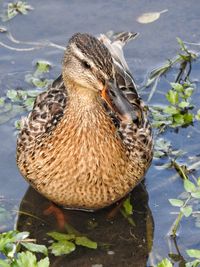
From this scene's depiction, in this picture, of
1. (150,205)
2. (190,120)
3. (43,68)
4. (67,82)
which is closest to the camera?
(67,82)

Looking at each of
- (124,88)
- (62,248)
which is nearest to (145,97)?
(124,88)

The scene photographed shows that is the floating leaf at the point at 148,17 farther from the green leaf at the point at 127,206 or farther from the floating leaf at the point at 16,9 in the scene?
the green leaf at the point at 127,206

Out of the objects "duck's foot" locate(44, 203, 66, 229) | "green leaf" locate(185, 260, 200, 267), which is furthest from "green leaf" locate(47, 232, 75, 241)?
"green leaf" locate(185, 260, 200, 267)

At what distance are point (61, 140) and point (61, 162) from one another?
14 cm

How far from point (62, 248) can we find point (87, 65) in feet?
4.13

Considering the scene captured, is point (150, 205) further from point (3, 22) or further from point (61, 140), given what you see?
point (3, 22)

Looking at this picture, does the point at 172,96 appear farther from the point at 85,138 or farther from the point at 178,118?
the point at 85,138

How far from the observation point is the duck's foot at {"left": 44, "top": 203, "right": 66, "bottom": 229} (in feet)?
18.4

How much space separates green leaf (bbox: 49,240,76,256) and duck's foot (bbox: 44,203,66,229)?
0.89ft

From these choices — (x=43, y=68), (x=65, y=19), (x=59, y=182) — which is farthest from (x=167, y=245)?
(x=65, y=19)

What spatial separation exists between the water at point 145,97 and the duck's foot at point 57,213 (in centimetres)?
4

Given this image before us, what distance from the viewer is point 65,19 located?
727 centimetres

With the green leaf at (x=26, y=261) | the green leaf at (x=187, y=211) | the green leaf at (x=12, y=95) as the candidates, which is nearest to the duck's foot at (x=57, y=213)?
the green leaf at (x=187, y=211)

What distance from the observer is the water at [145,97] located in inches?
214
